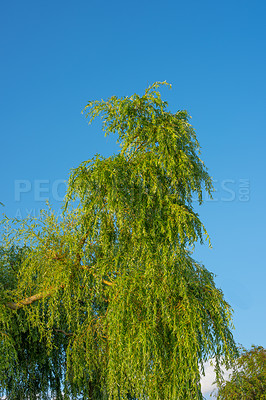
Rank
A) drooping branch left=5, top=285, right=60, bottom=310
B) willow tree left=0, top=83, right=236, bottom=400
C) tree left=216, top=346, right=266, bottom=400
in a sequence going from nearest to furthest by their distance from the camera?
willow tree left=0, top=83, right=236, bottom=400 < drooping branch left=5, top=285, right=60, bottom=310 < tree left=216, top=346, right=266, bottom=400

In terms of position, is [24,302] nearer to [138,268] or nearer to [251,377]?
[138,268]

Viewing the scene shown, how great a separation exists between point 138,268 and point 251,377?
1114 centimetres

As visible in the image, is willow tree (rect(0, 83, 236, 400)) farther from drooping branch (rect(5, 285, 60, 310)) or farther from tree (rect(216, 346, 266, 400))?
tree (rect(216, 346, 266, 400))

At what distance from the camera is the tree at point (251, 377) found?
17.3 m

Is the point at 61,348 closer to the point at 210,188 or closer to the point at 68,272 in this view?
the point at 68,272

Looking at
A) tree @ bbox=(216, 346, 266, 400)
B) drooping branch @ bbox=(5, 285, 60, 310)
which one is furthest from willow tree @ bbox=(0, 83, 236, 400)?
tree @ bbox=(216, 346, 266, 400)

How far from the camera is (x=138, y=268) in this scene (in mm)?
10094

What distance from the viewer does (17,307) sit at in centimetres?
1246

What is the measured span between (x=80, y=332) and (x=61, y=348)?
2508 millimetres

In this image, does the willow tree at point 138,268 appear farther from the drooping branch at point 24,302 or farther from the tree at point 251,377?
the tree at point 251,377

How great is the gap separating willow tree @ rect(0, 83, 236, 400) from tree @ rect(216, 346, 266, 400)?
281 inches

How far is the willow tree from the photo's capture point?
9.23 meters

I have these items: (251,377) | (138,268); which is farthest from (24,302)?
(251,377)

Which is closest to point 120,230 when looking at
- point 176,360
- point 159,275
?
point 159,275
